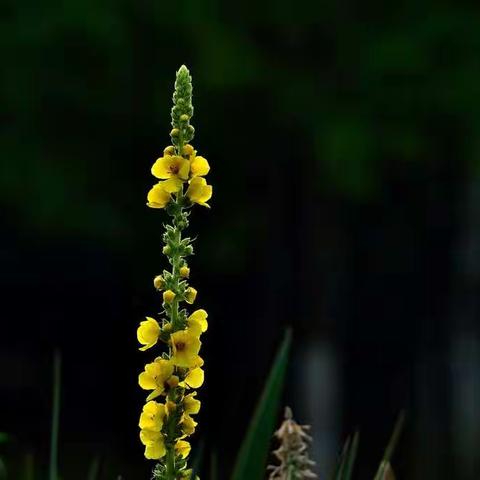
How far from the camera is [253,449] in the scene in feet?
9.64

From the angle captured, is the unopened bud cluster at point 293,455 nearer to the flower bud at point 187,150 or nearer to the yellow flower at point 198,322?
the yellow flower at point 198,322

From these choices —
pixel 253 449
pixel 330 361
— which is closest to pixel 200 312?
pixel 253 449

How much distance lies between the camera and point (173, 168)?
2.43 metres

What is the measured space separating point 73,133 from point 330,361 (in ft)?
10.7

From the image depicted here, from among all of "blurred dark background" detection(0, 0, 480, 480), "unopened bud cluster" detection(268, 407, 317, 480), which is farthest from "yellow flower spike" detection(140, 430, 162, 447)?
"blurred dark background" detection(0, 0, 480, 480)

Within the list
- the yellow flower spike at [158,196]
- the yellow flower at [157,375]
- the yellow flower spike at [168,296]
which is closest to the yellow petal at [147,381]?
the yellow flower at [157,375]

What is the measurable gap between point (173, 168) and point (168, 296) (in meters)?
0.18

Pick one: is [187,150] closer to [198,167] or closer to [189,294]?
[198,167]

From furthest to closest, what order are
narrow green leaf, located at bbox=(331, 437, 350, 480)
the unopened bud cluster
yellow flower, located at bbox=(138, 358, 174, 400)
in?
narrow green leaf, located at bbox=(331, 437, 350, 480), the unopened bud cluster, yellow flower, located at bbox=(138, 358, 174, 400)

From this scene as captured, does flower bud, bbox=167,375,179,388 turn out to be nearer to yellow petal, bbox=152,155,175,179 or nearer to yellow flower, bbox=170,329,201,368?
yellow flower, bbox=170,329,201,368

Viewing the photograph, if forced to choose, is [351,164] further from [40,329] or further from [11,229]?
[40,329]

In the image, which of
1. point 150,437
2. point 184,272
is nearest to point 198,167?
point 184,272

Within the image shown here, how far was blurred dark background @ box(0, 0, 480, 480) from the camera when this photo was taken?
1242cm

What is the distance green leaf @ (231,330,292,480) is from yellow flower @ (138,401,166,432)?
537mm
